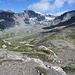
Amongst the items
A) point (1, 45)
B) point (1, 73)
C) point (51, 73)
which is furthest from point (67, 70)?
point (1, 45)

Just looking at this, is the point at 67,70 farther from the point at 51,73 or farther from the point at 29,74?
the point at 29,74

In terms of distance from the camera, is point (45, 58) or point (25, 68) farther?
point (45, 58)

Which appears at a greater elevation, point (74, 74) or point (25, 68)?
point (25, 68)

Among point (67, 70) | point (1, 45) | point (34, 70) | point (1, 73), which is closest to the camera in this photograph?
point (1, 73)

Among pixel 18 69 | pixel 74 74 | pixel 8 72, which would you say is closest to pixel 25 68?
pixel 18 69

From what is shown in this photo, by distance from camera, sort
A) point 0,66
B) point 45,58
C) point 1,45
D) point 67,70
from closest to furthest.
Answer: point 0,66 < point 67,70 < point 45,58 < point 1,45

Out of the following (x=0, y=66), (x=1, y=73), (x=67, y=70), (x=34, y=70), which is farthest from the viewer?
(x=67, y=70)

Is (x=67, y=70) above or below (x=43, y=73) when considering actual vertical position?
below

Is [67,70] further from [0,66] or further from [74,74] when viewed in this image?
[0,66]

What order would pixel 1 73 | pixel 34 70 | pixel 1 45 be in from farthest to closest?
pixel 1 45
pixel 34 70
pixel 1 73
